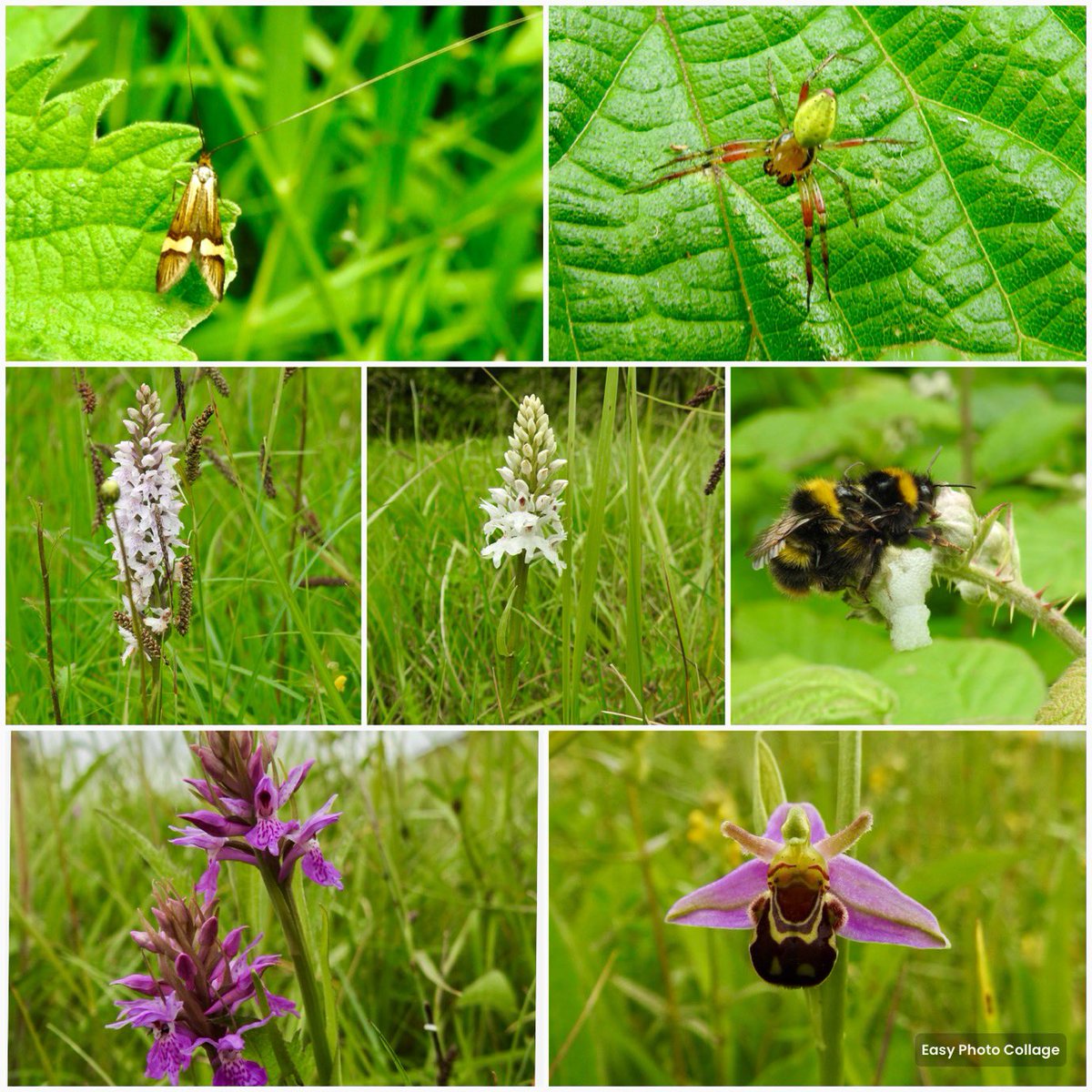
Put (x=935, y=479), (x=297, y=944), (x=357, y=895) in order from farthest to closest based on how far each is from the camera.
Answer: (x=935, y=479) < (x=357, y=895) < (x=297, y=944)

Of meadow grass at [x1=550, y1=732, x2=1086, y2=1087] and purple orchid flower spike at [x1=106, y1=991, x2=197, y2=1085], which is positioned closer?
purple orchid flower spike at [x1=106, y1=991, x2=197, y2=1085]

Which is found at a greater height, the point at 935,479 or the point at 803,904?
the point at 935,479

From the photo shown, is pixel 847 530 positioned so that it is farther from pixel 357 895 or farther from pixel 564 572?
pixel 357 895

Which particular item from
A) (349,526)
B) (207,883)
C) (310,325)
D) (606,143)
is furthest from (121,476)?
(606,143)

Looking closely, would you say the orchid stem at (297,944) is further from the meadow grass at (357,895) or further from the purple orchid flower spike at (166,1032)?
the meadow grass at (357,895)

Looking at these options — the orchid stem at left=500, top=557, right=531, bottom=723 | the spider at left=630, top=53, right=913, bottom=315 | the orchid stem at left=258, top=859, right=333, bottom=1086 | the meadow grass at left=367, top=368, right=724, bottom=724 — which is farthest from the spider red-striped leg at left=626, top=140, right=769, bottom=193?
the orchid stem at left=258, top=859, right=333, bottom=1086

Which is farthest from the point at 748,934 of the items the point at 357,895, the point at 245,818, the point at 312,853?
the point at 245,818

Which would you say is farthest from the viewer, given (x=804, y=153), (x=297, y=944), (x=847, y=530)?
(x=804, y=153)

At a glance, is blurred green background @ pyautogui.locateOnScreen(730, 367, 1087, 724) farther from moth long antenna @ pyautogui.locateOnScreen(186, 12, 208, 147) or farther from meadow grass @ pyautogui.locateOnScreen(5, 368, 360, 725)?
moth long antenna @ pyautogui.locateOnScreen(186, 12, 208, 147)
